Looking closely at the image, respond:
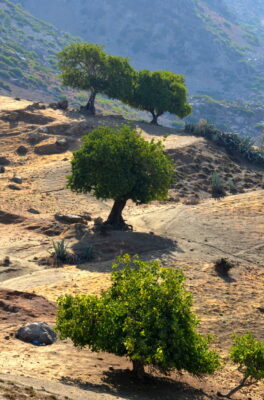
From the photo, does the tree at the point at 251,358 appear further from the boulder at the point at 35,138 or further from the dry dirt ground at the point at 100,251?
the boulder at the point at 35,138

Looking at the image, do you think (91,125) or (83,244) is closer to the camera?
(83,244)

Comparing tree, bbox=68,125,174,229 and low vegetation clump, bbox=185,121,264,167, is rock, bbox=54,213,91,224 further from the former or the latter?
low vegetation clump, bbox=185,121,264,167

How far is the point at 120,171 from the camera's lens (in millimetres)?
33344

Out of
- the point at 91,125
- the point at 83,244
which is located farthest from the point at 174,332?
the point at 91,125

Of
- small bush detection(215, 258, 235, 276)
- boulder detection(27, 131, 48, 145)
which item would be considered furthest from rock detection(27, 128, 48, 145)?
small bush detection(215, 258, 235, 276)

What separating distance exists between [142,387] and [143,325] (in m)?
1.94

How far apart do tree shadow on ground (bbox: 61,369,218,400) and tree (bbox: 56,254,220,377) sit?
42 centimetres

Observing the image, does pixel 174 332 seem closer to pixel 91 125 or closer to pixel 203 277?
pixel 203 277

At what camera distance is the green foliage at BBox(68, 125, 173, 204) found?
1314 inches

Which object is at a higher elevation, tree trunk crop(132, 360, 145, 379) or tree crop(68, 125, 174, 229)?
tree crop(68, 125, 174, 229)

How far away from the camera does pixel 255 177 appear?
54906 mm

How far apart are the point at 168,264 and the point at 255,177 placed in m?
28.0

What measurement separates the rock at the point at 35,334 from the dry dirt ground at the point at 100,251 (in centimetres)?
31

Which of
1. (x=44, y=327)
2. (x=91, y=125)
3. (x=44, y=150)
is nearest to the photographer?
(x=44, y=327)
